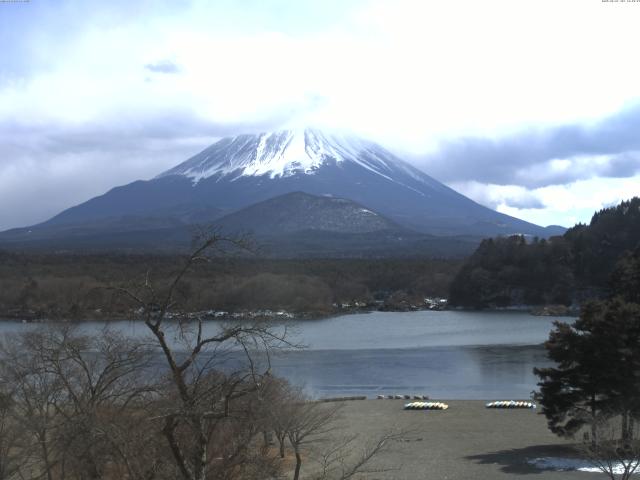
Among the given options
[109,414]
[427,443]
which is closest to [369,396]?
[427,443]

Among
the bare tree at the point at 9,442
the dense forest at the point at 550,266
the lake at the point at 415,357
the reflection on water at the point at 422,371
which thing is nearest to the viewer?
the bare tree at the point at 9,442

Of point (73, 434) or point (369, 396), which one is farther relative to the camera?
point (369, 396)

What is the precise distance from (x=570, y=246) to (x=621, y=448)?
200ft

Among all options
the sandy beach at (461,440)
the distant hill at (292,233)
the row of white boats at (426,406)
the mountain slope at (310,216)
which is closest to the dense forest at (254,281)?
the sandy beach at (461,440)

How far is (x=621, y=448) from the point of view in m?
12.3

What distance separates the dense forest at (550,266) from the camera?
222 feet

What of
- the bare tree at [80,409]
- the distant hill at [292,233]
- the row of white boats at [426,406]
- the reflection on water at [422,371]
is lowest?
the reflection on water at [422,371]

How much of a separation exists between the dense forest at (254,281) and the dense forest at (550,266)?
644 centimetres

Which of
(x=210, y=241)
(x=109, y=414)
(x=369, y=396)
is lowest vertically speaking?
(x=369, y=396)

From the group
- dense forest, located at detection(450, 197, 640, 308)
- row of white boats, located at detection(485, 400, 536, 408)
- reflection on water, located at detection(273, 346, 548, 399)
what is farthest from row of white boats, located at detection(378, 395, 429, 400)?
dense forest, located at detection(450, 197, 640, 308)

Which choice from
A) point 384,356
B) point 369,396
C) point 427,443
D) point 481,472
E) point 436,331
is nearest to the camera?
point 481,472

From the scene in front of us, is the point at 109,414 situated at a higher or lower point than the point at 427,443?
higher

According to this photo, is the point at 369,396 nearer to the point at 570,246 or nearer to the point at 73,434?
the point at 73,434

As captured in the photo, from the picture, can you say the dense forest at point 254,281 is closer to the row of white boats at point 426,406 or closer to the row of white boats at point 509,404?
the row of white boats at point 426,406
